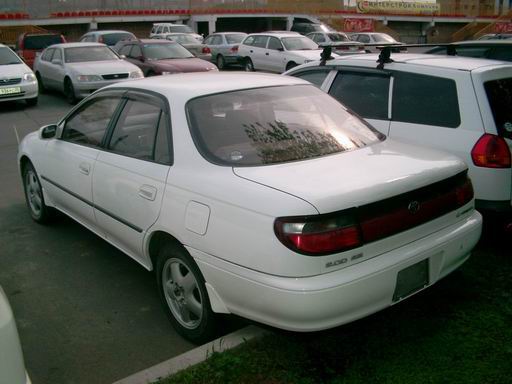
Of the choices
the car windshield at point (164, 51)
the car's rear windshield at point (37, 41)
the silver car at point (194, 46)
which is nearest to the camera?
the car windshield at point (164, 51)

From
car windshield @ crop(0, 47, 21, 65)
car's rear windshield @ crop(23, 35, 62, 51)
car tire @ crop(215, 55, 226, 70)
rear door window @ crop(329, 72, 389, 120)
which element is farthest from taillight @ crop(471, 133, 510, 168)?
car tire @ crop(215, 55, 226, 70)

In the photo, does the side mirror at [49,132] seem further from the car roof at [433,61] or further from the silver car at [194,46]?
the silver car at [194,46]

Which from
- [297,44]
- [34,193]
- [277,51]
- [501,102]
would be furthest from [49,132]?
[297,44]

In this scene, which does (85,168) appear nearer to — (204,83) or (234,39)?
(204,83)

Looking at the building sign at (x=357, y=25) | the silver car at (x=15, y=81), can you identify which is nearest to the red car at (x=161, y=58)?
the silver car at (x=15, y=81)

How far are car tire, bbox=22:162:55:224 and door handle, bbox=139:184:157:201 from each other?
7.18ft

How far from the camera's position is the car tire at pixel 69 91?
46.4 feet

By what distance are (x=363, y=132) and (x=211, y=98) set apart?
110 centimetres

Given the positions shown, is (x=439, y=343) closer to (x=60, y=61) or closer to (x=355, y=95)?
(x=355, y=95)

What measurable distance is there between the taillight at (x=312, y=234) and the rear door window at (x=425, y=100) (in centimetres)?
225

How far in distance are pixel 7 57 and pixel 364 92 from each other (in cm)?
1177

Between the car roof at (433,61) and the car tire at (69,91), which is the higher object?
the car roof at (433,61)

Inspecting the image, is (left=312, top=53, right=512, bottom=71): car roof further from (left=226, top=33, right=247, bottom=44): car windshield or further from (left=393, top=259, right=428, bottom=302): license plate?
(left=226, top=33, right=247, bottom=44): car windshield

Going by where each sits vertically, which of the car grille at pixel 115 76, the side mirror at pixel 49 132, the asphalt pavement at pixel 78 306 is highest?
the side mirror at pixel 49 132
